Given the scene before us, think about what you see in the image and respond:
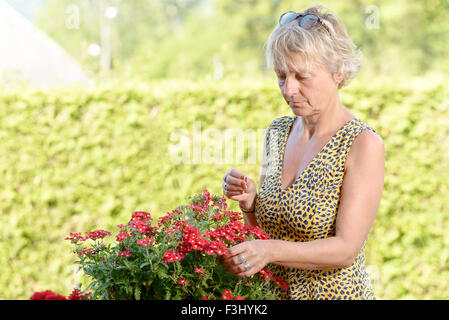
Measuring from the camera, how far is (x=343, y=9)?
18.7 metres

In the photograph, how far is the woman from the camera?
Answer: 1.64 m

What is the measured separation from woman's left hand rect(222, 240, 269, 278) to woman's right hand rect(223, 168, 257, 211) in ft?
1.54

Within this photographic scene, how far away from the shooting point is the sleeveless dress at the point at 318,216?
1728 mm

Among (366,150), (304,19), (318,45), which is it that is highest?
(304,19)

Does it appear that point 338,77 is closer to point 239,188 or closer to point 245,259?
point 239,188

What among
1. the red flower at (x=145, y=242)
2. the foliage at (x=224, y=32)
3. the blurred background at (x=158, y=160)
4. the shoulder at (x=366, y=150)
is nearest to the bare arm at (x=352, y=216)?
the shoulder at (x=366, y=150)

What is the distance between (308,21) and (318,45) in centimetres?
10

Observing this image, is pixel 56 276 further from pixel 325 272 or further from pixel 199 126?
pixel 325 272

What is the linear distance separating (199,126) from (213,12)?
64.7 ft

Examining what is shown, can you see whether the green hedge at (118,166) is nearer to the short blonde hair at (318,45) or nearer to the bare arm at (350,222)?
the short blonde hair at (318,45)

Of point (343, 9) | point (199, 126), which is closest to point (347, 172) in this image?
point (199, 126)

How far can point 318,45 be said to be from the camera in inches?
67.8

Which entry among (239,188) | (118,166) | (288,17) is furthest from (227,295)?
(118,166)

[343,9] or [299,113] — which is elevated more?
[343,9]
